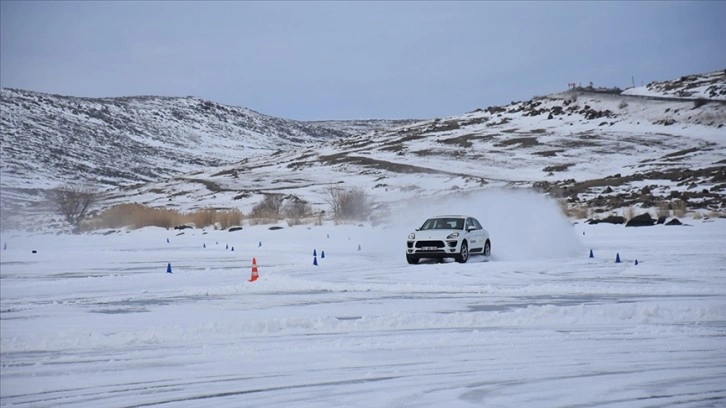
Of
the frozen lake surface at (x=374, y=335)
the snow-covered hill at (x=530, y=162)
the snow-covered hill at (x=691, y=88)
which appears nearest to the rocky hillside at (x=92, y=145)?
the snow-covered hill at (x=530, y=162)

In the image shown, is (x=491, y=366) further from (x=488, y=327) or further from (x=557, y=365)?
(x=488, y=327)

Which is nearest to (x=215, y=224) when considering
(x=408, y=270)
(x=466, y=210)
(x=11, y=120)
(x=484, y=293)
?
(x=466, y=210)

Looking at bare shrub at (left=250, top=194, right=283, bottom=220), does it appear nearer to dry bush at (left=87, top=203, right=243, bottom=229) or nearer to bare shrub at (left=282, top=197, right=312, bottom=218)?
bare shrub at (left=282, top=197, right=312, bottom=218)

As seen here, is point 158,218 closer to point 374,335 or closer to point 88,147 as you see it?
→ point 374,335

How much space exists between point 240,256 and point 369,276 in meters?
11.4

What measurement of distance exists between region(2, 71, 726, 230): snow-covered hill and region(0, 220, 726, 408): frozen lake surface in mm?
32120

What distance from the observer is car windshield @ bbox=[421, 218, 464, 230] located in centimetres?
2780

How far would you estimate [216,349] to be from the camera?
11680mm

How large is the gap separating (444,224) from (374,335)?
51.6 ft

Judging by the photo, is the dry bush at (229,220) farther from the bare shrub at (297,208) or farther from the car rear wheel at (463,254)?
the car rear wheel at (463,254)

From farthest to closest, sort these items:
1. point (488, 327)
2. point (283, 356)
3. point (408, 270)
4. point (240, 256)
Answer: point (240, 256)
point (408, 270)
point (488, 327)
point (283, 356)

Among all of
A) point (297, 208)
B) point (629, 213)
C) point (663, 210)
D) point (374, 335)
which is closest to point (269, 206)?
point (297, 208)

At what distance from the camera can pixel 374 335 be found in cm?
1270

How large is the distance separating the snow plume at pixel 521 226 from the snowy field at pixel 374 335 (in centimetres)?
458
